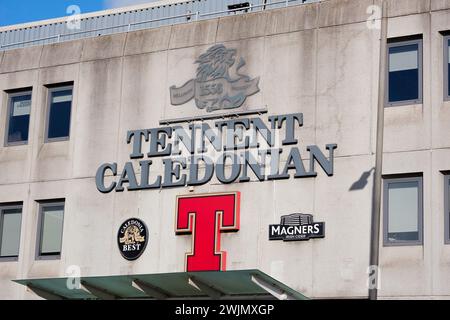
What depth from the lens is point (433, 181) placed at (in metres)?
24.8

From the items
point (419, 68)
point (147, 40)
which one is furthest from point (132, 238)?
point (419, 68)

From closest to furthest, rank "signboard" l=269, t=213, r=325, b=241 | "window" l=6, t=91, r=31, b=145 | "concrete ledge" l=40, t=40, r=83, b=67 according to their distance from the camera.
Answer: "signboard" l=269, t=213, r=325, b=241
"concrete ledge" l=40, t=40, r=83, b=67
"window" l=6, t=91, r=31, b=145

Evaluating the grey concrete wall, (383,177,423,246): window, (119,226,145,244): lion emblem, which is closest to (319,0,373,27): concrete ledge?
the grey concrete wall

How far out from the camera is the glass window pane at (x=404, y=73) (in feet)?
85.0

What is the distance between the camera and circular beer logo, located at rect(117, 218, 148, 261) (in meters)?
28.3

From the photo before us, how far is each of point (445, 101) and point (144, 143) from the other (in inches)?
351

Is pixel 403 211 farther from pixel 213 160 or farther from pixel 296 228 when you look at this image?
pixel 213 160

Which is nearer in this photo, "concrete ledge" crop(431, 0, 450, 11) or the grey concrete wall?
the grey concrete wall

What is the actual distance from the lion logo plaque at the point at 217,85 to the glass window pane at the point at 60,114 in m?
3.99

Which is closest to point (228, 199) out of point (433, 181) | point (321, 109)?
point (321, 109)

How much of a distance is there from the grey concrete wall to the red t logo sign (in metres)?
0.24

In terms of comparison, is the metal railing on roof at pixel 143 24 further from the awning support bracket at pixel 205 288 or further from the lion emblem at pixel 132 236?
the awning support bracket at pixel 205 288

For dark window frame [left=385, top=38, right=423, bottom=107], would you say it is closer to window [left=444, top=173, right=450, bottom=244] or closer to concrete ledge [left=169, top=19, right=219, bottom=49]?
window [left=444, top=173, right=450, bottom=244]

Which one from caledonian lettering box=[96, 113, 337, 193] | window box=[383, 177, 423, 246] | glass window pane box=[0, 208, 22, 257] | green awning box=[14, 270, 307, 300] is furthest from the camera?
glass window pane box=[0, 208, 22, 257]
